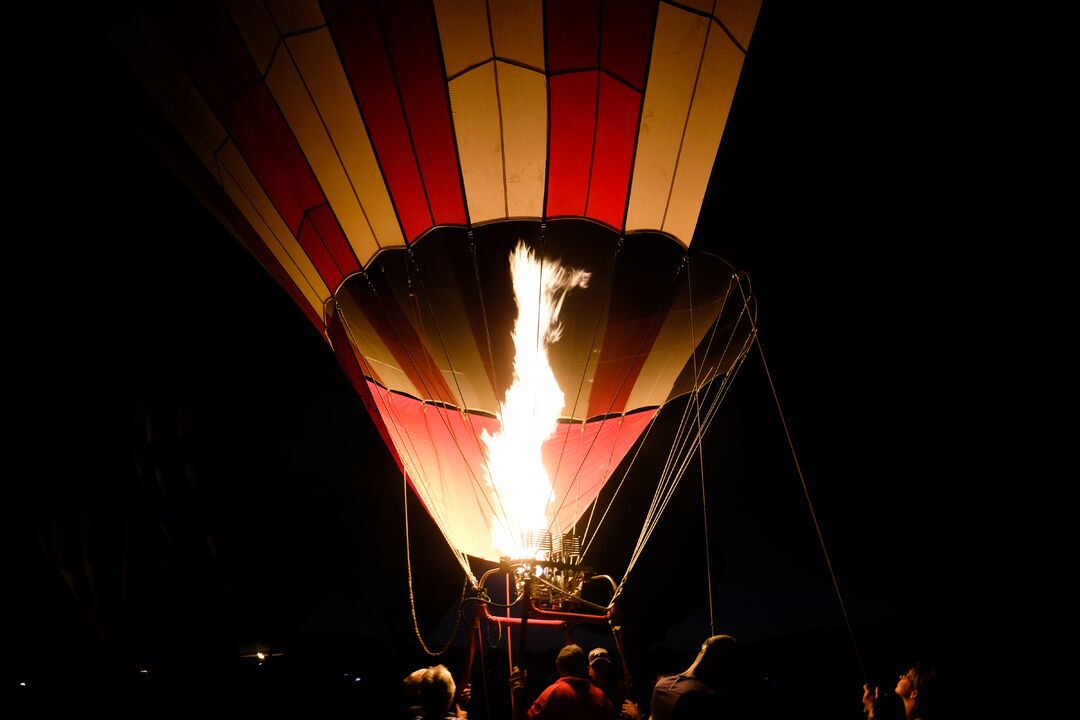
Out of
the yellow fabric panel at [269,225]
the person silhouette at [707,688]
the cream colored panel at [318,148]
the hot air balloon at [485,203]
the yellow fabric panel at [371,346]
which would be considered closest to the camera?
the person silhouette at [707,688]

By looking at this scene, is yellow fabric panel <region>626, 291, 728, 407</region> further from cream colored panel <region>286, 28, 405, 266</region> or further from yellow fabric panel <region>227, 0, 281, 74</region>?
yellow fabric panel <region>227, 0, 281, 74</region>

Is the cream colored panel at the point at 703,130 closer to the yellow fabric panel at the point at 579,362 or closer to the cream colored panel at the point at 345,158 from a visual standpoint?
the yellow fabric panel at the point at 579,362

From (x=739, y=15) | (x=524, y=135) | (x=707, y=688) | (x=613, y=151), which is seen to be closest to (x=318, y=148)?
(x=524, y=135)

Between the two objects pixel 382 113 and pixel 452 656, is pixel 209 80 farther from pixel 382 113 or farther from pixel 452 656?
pixel 452 656

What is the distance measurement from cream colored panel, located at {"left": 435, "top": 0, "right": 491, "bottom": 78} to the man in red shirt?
240 centimetres

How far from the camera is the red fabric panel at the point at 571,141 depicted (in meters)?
2.52

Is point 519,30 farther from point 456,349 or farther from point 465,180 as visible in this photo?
point 456,349

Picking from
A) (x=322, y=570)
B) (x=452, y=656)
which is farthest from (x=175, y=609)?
(x=452, y=656)

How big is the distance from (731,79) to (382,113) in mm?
1583

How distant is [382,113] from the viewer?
259 centimetres

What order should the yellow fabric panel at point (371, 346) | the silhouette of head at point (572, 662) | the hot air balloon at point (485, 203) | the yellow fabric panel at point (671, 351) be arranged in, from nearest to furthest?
the silhouette of head at point (572, 662), the hot air balloon at point (485, 203), the yellow fabric panel at point (371, 346), the yellow fabric panel at point (671, 351)

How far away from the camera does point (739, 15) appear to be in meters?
2.42

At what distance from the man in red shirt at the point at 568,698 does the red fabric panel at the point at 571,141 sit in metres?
1.93

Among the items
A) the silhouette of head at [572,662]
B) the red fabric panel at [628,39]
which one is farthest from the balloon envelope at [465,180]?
the silhouette of head at [572,662]
